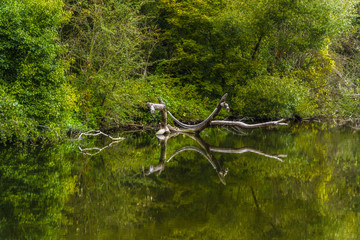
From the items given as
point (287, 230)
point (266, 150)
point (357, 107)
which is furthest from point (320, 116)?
point (287, 230)

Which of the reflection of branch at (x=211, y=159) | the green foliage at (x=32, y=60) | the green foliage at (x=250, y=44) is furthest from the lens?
the green foliage at (x=250, y=44)

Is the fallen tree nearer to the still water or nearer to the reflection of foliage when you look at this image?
the still water

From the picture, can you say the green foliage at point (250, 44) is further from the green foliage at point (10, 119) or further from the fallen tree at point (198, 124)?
the green foliage at point (10, 119)

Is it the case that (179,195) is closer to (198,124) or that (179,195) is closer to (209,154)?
(209,154)

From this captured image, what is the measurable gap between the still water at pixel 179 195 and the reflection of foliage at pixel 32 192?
0.04 feet

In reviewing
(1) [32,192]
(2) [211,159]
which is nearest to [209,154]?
(2) [211,159]

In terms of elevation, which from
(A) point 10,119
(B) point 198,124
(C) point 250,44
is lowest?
(B) point 198,124

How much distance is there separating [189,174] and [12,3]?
796 cm

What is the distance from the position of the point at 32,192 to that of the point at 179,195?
2.33 m

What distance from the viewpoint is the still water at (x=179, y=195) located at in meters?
5.05

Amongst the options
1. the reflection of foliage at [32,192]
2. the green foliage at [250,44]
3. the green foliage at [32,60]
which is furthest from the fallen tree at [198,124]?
the reflection of foliage at [32,192]

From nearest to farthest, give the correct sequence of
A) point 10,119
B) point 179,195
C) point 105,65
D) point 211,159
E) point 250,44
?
1. point 179,195
2. point 211,159
3. point 10,119
4. point 105,65
5. point 250,44

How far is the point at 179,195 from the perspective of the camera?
679cm

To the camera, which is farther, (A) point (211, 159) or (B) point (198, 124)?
(B) point (198, 124)
